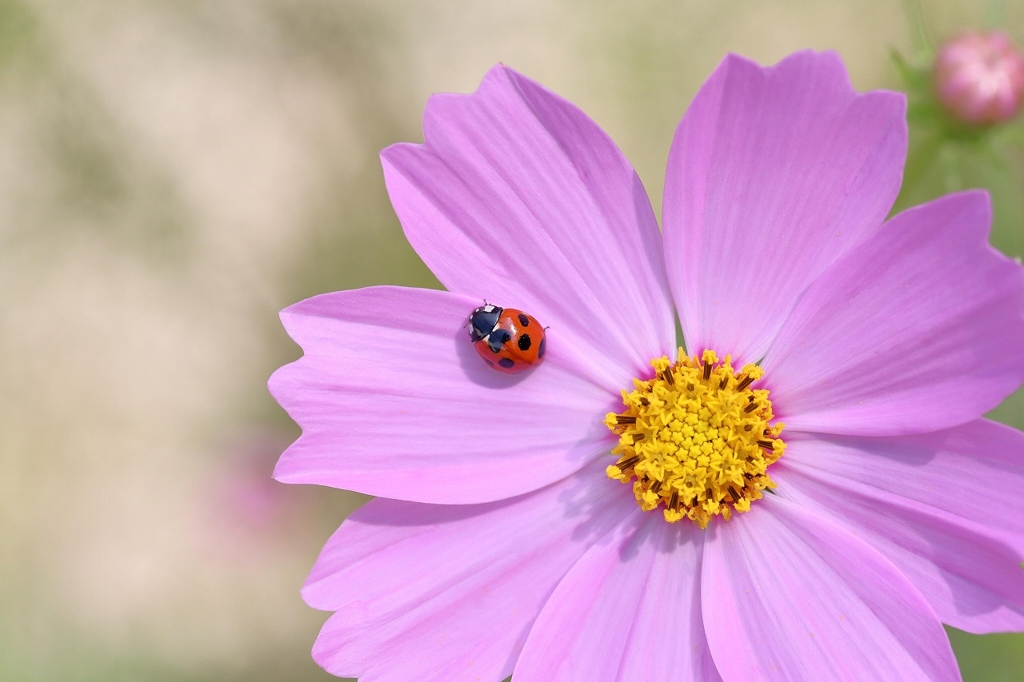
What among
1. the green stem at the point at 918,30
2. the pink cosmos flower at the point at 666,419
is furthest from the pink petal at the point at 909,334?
the green stem at the point at 918,30

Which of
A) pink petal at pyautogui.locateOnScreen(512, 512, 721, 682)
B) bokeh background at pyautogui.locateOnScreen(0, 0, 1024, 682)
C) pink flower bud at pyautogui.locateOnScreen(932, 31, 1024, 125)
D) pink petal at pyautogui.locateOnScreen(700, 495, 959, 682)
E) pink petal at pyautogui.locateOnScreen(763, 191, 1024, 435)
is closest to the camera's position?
pink petal at pyautogui.locateOnScreen(763, 191, 1024, 435)

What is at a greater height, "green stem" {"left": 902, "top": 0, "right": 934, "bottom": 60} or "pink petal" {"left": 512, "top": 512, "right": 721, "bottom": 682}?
"green stem" {"left": 902, "top": 0, "right": 934, "bottom": 60}

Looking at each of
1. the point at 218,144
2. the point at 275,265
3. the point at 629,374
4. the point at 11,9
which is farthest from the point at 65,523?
the point at 629,374

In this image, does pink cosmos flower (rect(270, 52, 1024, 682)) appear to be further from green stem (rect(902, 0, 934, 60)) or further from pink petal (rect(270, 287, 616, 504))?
green stem (rect(902, 0, 934, 60))

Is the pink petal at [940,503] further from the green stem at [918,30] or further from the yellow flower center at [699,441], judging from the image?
the green stem at [918,30]

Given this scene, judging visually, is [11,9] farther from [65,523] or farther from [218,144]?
[65,523]

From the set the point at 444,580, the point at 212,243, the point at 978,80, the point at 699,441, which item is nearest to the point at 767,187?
the point at 699,441

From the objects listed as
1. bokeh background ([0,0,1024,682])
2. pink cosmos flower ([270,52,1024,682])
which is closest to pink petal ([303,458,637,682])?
pink cosmos flower ([270,52,1024,682])
